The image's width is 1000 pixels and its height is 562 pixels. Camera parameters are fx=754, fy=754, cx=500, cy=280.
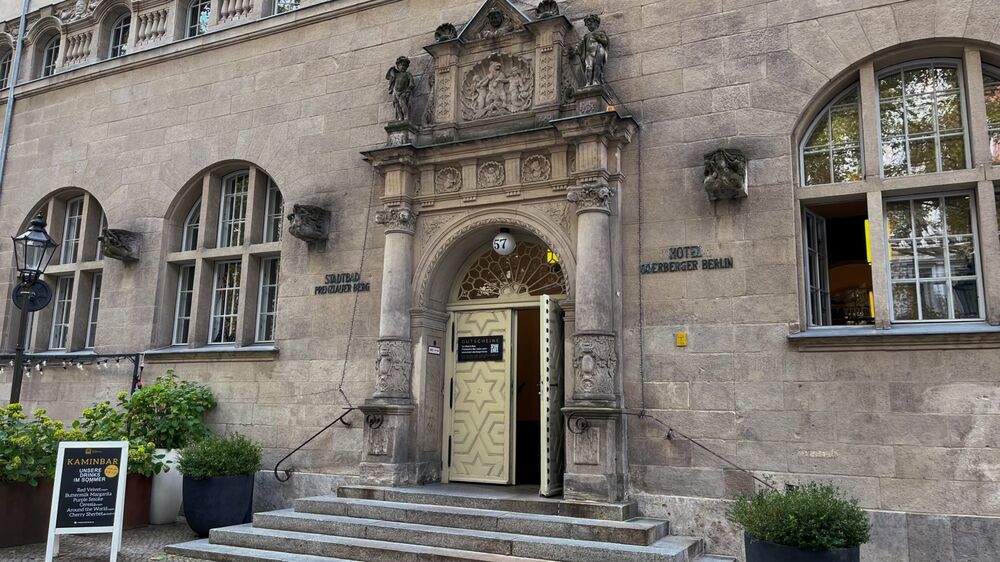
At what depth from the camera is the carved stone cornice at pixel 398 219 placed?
9875 millimetres

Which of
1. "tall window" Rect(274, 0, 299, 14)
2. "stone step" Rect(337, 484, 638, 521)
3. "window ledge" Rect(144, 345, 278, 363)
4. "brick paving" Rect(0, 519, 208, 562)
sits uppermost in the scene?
"tall window" Rect(274, 0, 299, 14)

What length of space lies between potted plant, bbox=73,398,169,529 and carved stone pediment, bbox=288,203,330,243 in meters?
3.37

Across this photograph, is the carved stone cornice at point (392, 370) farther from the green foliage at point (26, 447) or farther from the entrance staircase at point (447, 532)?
the green foliage at point (26, 447)

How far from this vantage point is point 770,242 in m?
7.99

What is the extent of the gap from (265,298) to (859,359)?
27.1 feet

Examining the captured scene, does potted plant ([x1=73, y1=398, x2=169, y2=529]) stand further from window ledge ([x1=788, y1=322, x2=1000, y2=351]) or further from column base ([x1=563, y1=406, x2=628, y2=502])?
window ledge ([x1=788, y1=322, x2=1000, y2=351])

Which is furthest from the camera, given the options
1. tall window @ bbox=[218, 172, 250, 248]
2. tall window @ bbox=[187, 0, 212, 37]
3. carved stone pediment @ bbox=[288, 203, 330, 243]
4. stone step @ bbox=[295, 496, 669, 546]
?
tall window @ bbox=[187, 0, 212, 37]

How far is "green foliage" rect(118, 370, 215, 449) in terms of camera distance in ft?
34.2

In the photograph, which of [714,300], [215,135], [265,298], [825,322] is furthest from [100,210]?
[825,322]

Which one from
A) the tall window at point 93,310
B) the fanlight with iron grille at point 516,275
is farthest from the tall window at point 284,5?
the fanlight with iron grille at point 516,275

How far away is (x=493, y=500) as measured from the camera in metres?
8.21

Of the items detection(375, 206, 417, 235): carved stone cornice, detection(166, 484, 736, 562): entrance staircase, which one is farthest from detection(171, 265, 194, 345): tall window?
detection(166, 484, 736, 562): entrance staircase

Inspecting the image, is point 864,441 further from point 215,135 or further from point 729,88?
point 215,135

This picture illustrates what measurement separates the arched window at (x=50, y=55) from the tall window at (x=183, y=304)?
6118 millimetres
